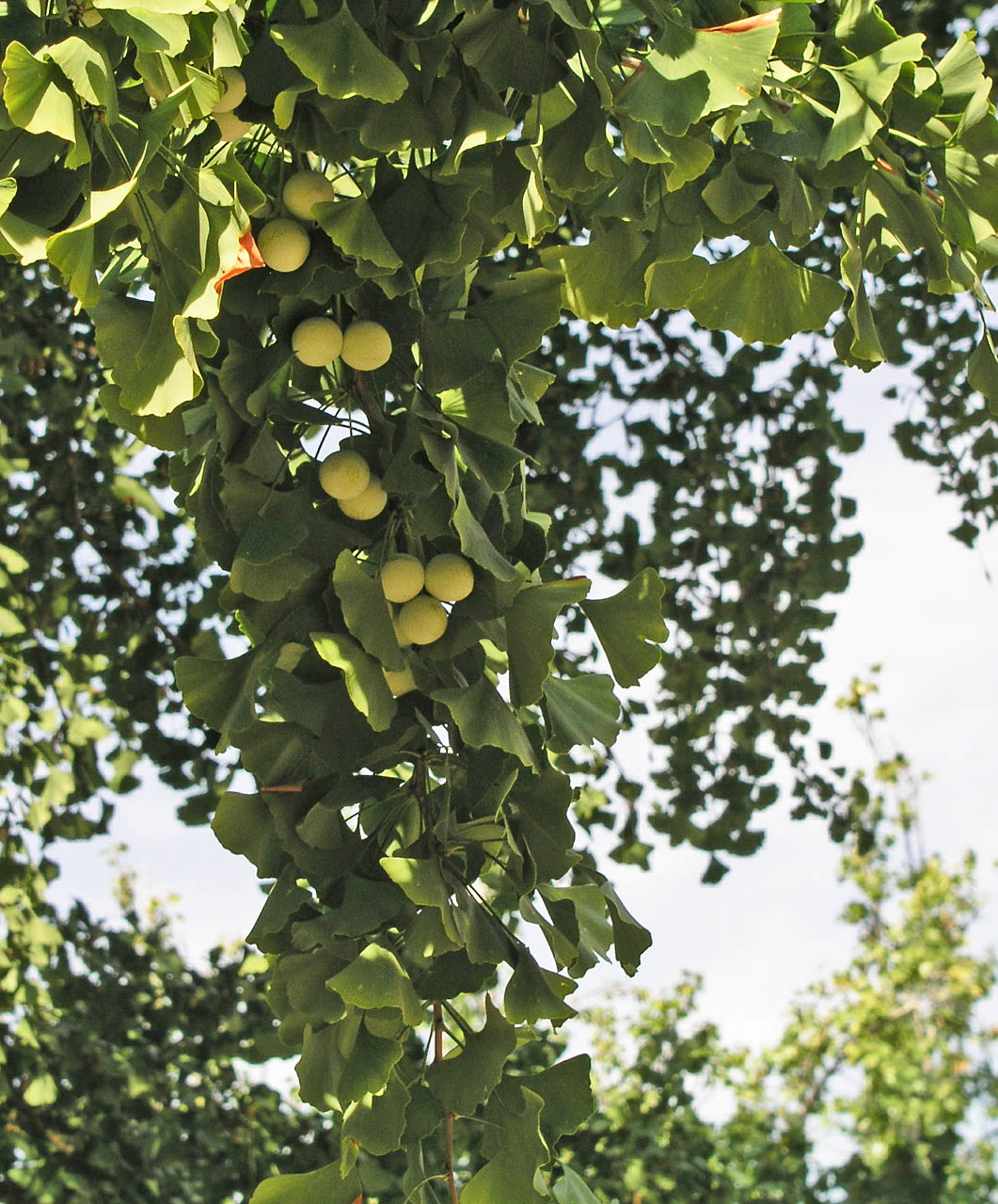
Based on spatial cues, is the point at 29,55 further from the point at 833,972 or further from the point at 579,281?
the point at 833,972

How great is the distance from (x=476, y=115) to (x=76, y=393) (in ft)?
7.28

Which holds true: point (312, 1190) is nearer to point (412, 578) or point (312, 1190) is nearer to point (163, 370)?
point (412, 578)

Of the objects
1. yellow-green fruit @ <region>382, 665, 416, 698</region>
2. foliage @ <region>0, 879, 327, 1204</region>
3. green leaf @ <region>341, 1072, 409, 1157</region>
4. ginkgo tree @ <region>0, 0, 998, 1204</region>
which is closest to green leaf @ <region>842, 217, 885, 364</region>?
ginkgo tree @ <region>0, 0, 998, 1204</region>

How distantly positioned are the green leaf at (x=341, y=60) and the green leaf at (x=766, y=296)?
0.33m

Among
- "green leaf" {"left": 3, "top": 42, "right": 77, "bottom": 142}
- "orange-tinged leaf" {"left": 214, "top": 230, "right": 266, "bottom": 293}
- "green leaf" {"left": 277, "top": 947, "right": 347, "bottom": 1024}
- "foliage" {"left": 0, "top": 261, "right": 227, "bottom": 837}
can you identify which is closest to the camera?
"green leaf" {"left": 3, "top": 42, "right": 77, "bottom": 142}

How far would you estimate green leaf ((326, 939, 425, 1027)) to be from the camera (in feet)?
3.02

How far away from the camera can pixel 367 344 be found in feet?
3.52

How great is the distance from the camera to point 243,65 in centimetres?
101

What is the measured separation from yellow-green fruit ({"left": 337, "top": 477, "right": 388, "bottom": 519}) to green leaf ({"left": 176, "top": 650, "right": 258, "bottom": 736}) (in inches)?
5.5

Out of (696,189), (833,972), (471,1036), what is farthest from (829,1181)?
(833,972)

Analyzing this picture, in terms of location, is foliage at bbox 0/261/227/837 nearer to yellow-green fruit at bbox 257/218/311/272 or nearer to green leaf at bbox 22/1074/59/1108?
green leaf at bbox 22/1074/59/1108

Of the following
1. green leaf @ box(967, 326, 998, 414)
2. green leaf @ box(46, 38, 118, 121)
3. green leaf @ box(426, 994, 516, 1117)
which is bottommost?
green leaf @ box(426, 994, 516, 1117)

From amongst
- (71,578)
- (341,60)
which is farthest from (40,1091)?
(341,60)

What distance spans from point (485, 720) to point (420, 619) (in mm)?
98
